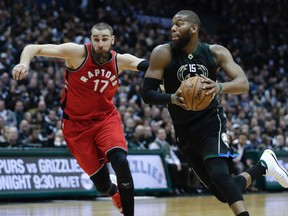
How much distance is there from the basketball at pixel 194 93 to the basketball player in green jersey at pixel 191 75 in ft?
0.50

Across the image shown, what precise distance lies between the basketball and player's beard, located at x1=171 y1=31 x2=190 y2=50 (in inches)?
21.0

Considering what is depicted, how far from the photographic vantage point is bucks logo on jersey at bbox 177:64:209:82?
691cm

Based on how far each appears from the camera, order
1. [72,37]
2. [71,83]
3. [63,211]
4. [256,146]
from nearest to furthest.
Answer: [71,83]
[63,211]
[256,146]
[72,37]

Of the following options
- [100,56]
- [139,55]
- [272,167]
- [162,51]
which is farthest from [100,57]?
[139,55]

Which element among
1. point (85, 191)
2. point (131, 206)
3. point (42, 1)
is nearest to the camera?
point (131, 206)

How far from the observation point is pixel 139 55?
22.7 metres

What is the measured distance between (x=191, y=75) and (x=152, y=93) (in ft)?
1.54

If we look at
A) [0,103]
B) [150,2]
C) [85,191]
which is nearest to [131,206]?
[85,191]

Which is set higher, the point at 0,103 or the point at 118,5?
the point at 118,5

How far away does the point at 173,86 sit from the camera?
23.1ft

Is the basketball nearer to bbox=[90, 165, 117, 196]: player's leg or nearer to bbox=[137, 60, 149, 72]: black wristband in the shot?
bbox=[137, 60, 149, 72]: black wristband

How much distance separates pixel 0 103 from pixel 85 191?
293cm

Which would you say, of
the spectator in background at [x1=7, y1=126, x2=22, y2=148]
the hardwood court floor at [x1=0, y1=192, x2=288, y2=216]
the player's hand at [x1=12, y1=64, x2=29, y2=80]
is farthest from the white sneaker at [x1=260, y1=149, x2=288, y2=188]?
the spectator in background at [x1=7, y1=126, x2=22, y2=148]

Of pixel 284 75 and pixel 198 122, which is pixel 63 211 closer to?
pixel 198 122
